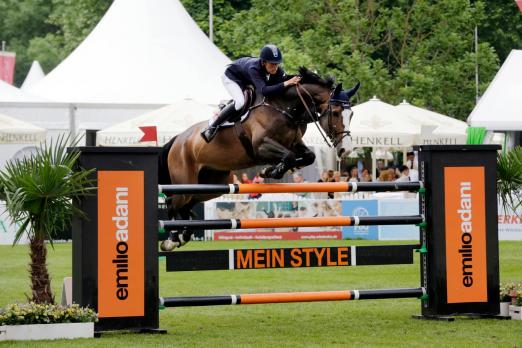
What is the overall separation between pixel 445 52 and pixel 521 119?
12.1 metres

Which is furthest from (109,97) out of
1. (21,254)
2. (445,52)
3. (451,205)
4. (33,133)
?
(451,205)

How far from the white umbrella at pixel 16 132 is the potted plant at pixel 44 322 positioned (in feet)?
48.9

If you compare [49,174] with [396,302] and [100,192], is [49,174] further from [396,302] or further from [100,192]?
[396,302]

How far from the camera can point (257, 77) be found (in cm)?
1135

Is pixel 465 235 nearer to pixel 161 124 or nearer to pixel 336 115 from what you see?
pixel 336 115

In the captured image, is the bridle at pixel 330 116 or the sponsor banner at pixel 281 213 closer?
the bridle at pixel 330 116

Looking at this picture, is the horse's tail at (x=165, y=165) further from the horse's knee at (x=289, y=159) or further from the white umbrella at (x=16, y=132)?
the white umbrella at (x=16, y=132)

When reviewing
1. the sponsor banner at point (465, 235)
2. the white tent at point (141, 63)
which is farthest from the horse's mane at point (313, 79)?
the white tent at point (141, 63)

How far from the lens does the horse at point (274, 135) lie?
35.4 ft

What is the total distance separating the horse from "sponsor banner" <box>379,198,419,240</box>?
9819 millimetres

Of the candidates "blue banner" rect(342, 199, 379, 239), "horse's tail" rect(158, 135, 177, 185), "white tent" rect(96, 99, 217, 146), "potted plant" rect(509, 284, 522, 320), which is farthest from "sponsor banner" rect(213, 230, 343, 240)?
"potted plant" rect(509, 284, 522, 320)

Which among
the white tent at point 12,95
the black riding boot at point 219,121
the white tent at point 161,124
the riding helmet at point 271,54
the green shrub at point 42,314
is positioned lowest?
the green shrub at point 42,314

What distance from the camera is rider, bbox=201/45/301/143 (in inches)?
436

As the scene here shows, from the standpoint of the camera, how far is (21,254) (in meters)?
19.0
